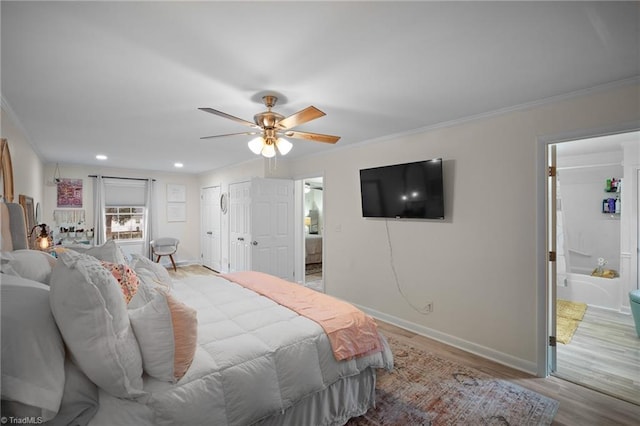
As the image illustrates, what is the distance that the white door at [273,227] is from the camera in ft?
15.8

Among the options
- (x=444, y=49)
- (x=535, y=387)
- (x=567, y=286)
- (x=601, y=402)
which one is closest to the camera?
(x=444, y=49)

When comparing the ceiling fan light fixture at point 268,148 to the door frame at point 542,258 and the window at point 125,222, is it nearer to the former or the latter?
the door frame at point 542,258

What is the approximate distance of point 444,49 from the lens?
69.4 inches

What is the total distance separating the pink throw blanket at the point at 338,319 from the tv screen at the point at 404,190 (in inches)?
61.2

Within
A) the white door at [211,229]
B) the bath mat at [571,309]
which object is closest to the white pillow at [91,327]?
the bath mat at [571,309]

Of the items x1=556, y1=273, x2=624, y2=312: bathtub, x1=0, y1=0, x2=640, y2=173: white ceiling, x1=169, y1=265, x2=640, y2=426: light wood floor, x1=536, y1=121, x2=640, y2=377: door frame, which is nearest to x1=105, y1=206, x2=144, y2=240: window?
x1=0, y1=0, x2=640, y2=173: white ceiling

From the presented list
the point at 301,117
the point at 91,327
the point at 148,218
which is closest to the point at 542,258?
the point at 301,117

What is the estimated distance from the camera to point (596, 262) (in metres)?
5.03

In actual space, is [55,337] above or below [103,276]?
below

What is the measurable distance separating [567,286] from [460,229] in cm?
292

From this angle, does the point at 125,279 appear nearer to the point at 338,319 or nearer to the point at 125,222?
the point at 338,319

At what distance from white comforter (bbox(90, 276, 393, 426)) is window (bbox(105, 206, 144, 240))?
5497 mm

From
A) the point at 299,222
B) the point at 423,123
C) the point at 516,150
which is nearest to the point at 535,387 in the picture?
the point at 516,150

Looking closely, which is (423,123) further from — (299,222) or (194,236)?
(194,236)
